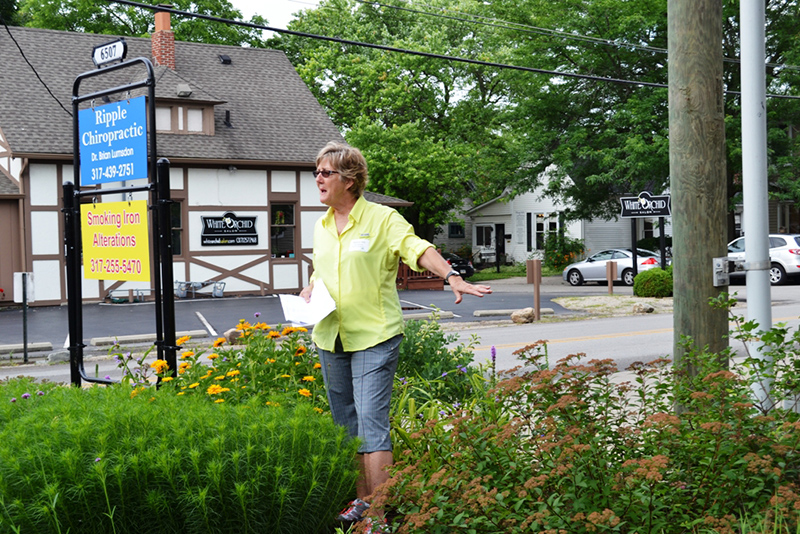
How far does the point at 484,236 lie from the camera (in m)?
48.0

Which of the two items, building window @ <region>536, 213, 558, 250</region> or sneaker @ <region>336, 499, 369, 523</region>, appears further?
building window @ <region>536, 213, 558, 250</region>

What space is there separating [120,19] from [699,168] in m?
36.8

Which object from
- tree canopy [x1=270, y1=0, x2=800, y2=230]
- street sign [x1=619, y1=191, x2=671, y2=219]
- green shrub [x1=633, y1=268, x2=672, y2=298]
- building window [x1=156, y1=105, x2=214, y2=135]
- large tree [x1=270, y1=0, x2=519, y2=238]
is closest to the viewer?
green shrub [x1=633, y1=268, x2=672, y2=298]

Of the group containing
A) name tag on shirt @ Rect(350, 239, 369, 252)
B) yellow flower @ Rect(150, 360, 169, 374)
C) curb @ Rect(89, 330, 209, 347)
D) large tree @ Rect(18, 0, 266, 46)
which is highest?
large tree @ Rect(18, 0, 266, 46)

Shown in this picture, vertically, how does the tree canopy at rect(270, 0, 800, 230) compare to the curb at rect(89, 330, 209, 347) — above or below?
above

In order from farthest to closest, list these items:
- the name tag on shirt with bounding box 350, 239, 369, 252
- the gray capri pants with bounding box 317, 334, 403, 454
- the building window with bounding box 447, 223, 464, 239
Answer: the building window with bounding box 447, 223, 464, 239
the name tag on shirt with bounding box 350, 239, 369, 252
the gray capri pants with bounding box 317, 334, 403, 454

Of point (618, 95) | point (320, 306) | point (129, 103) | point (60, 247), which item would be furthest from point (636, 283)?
point (320, 306)

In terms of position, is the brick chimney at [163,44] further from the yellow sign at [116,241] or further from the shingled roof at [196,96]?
the yellow sign at [116,241]

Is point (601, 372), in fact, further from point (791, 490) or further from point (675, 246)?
point (675, 246)

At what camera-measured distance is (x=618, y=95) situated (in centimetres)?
3216

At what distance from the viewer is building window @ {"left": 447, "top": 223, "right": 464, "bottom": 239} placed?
49.5 metres

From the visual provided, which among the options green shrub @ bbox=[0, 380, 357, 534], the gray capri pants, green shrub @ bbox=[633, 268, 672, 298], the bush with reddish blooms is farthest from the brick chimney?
the bush with reddish blooms

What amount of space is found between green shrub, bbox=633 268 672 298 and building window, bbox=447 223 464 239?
26832 millimetres

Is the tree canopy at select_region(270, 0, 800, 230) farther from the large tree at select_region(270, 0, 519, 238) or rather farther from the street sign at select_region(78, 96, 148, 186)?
the street sign at select_region(78, 96, 148, 186)
